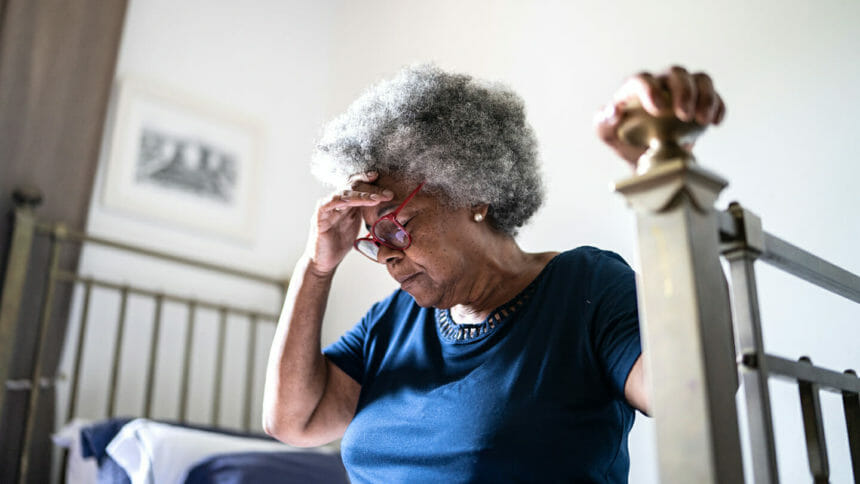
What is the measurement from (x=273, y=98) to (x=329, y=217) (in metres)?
1.98

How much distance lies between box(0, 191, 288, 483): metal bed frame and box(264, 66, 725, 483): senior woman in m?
1.23

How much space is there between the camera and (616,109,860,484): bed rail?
19.4 inches

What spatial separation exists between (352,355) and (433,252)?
0.94 feet

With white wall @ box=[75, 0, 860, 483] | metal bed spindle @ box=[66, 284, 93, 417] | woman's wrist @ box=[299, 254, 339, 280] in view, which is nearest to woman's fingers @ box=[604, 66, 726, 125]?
woman's wrist @ box=[299, 254, 339, 280]

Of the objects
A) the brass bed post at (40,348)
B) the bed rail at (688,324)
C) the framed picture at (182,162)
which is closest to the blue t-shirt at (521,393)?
the bed rail at (688,324)

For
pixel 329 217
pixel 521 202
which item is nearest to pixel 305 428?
pixel 329 217

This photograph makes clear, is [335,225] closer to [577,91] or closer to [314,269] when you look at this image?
[314,269]

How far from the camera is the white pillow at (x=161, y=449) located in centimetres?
177

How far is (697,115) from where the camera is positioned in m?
0.55

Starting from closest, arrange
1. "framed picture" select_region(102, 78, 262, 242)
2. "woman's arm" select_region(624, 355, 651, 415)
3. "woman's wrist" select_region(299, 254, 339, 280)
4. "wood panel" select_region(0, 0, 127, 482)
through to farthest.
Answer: "woman's arm" select_region(624, 355, 651, 415) < "woman's wrist" select_region(299, 254, 339, 280) < "wood panel" select_region(0, 0, 127, 482) < "framed picture" select_region(102, 78, 262, 242)

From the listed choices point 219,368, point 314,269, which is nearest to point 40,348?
point 219,368

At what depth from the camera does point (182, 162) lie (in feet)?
8.96

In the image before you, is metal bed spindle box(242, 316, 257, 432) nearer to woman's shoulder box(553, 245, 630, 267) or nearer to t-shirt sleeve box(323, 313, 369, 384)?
t-shirt sleeve box(323, 313, 369, 384)

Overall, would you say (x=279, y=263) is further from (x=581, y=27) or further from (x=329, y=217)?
(x=329, y=217)
